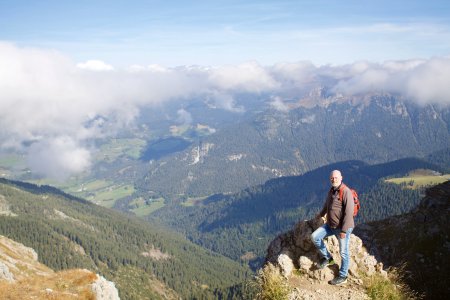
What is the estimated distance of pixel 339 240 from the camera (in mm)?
23719

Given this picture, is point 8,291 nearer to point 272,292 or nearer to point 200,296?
point 272,292

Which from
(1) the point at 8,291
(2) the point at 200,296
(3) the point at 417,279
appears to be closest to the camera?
(1) the point at 8,291

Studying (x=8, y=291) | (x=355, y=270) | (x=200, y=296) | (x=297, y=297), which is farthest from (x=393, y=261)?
(x=200, y=296)

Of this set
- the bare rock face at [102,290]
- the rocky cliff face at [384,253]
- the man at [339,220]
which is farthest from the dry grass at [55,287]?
the man at [339,220]

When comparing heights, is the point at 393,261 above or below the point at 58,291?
below

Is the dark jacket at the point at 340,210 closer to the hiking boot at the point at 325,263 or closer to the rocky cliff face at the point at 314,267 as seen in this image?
the hiking boot at the point at 325,263

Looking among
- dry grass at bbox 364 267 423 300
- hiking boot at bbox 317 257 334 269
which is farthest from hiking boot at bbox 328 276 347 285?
dry grass at bbox 364 267 423 300

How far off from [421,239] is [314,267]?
4261cm

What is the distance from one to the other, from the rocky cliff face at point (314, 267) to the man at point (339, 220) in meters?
0.74

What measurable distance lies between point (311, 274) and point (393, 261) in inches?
1288

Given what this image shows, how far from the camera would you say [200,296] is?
626ft

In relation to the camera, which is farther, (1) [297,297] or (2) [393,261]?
(2) [393,261]

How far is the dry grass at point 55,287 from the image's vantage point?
30136mm

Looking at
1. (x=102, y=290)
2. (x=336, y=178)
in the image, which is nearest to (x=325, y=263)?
(x=336, y=178)
